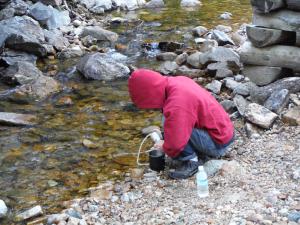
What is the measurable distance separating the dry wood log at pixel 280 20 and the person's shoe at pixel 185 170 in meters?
2.70

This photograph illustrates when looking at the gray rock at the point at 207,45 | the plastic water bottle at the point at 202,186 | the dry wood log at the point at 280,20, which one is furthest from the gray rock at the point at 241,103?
the gray rock at the point at 207,45

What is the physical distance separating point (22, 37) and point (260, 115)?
656 cm

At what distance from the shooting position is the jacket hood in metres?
4.92

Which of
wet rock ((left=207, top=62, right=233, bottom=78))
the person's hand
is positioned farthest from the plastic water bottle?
wet rock ((left=207, top=62, right=233, bottom=78))

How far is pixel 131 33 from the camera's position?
1355 centimetres

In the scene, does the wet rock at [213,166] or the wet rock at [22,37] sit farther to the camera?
the wet rock at [22,37]

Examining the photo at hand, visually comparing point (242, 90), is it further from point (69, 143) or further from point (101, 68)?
point (101, 68)

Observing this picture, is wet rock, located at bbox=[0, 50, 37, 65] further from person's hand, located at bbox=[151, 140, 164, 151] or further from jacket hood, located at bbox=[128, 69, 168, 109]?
jacket hood, located at bbox=[128, 69, 168, 109]

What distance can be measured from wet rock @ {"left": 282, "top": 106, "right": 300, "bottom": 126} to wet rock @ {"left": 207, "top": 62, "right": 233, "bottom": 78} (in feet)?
8.41

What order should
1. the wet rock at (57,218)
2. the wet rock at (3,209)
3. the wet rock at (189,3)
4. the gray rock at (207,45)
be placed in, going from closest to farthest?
the wet rock at (57,218) < the wet rock at (3,209) < the gray rock at (207,45) < the wet rock at (189,3)

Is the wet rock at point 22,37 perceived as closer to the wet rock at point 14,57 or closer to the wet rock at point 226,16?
the wet rock at point 14,57

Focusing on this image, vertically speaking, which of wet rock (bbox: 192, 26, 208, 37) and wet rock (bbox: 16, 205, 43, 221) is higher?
wet rock (bbox: 16, 205, 43, 221)

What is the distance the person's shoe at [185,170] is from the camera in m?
5.28

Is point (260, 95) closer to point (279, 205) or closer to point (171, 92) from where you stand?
point (171, 92)
